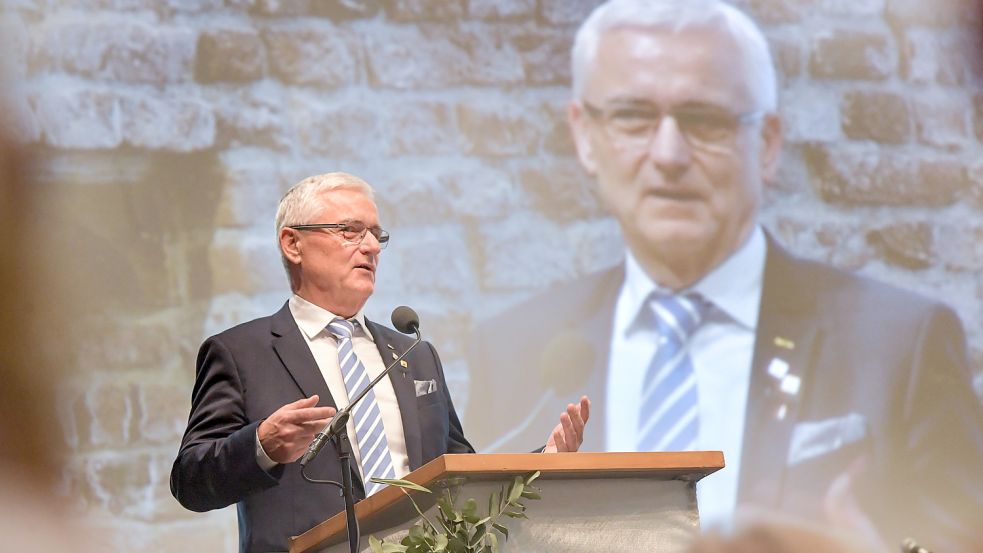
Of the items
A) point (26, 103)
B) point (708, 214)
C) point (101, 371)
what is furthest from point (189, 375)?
point (708, 214)

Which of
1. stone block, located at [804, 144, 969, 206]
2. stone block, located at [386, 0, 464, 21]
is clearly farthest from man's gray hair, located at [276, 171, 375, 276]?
stone block, located at [804, 144, 969, 206]

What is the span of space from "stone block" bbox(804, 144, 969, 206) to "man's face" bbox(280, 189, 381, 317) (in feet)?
6.16

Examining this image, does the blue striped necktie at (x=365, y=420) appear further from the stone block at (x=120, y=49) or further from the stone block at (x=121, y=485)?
the stone block at (x=120, y=49)

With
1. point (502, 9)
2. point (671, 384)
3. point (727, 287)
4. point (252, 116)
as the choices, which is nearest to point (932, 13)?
point (727, 287)

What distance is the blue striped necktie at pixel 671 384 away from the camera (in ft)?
11.2

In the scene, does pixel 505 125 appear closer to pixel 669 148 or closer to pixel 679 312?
pixel 669 148

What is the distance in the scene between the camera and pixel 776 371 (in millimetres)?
3502

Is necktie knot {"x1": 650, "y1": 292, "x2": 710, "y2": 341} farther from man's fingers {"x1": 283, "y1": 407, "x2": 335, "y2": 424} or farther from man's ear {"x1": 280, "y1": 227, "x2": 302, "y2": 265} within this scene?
man's fingers {"x1": 283, "y1": 407, "x2": 335, "y2": 424}

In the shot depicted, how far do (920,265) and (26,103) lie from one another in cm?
275

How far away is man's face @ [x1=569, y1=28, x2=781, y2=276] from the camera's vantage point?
140 inches

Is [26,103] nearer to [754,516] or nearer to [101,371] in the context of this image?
[101,371]

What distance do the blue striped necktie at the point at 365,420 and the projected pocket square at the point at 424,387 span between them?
0.11m

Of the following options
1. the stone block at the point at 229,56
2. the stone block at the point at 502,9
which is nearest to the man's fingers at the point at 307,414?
the stone block at the point at 229,56

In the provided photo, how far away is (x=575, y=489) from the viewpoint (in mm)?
1681
